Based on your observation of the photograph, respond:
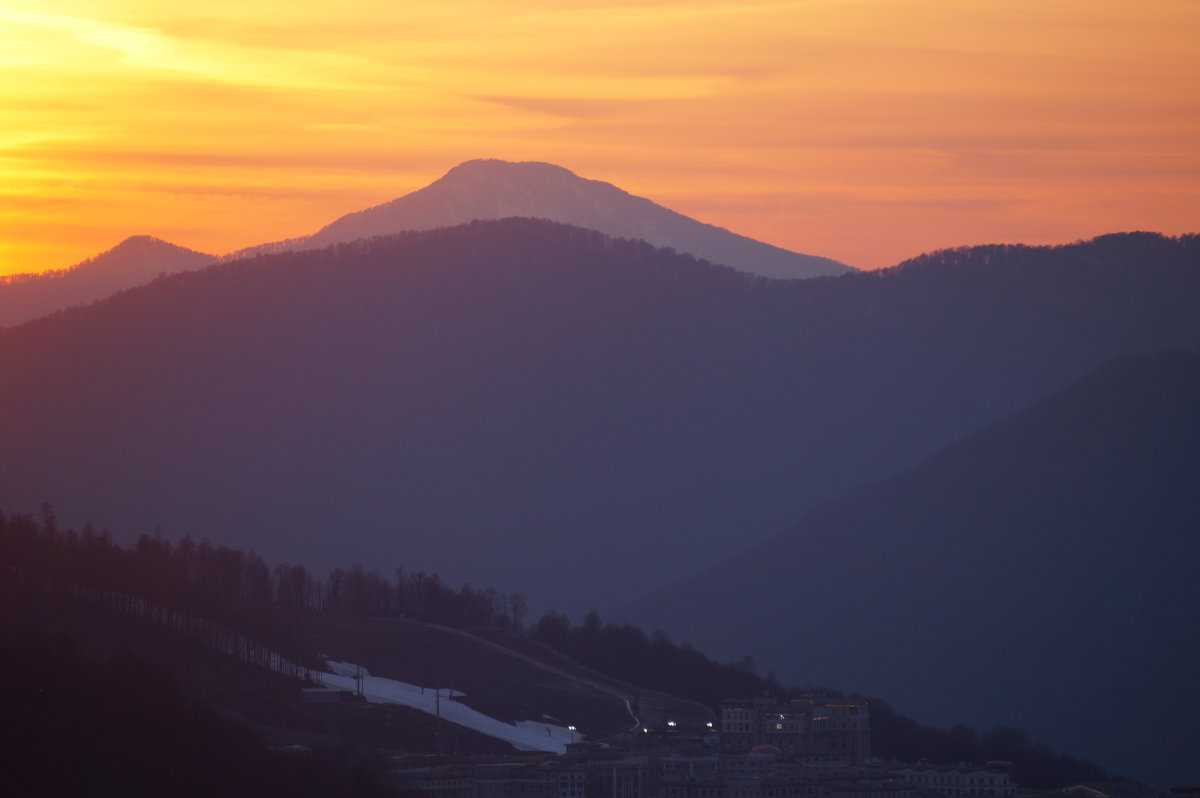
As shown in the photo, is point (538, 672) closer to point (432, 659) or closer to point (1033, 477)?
point (432, 659)

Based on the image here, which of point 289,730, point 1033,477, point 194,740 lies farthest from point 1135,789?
point 1033,477

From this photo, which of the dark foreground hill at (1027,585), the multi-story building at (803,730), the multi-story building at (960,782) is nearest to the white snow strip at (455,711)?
the multi-story building at (803,730)

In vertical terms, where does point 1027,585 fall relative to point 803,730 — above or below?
above

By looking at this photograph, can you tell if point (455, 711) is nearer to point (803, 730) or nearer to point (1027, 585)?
point (803, 730)

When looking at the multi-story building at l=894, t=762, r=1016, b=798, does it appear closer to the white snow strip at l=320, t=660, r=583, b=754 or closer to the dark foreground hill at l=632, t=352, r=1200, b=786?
the white snow strip at l=320, t=660, r=583, b=754

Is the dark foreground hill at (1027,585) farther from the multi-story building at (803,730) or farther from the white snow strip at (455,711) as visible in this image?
the white snow strip at (455,711)

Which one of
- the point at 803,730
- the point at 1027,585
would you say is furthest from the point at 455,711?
the point at 1027,585
